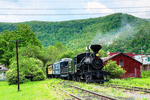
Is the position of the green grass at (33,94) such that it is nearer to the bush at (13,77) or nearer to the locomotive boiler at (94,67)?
the locomotive boiler at (94,67)

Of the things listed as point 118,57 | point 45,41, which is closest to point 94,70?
point 118,57

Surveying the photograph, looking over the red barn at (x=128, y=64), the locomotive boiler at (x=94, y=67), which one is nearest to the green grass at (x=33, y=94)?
the locomotive boiler at (x=94, y=67)

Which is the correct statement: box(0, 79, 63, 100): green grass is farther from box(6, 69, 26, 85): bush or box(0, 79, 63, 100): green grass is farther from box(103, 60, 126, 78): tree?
box(103, 60, 126, 78): tree

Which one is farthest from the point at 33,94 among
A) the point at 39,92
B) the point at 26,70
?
the point at 26,70

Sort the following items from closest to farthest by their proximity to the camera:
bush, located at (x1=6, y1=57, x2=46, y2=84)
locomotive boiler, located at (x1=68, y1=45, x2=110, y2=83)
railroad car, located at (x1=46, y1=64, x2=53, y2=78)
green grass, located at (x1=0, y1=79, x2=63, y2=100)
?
green grass, located at (x1=0, y1=79, x2=63, y2=100) < locomotive boiler, located at (x1=68, y1=45, x2=110, y2=83) < bush, located at (x1=6, y1=57, x2=46, y2=84) < railroad car, located at (x1=46, y1=64, x2=53, y2=78)

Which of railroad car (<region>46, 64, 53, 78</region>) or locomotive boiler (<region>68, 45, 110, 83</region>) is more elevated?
locomotive boiler (<region>68, 45, 110, 83</region>)

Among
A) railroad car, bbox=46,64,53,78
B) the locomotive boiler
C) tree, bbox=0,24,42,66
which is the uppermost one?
tree, bbox=0,24,42,66

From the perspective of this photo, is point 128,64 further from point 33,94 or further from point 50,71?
point 33,94

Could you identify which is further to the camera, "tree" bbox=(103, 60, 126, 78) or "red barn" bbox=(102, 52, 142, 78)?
"red barn" bbox=(102, 52, 142, 78)

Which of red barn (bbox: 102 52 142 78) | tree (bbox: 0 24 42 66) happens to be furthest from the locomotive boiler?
tree (bbox: 0 24 42 66)

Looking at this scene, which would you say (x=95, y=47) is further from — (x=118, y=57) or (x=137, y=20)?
(x=137, y=20)

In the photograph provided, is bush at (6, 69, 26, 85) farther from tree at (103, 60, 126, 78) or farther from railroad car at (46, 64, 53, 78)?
tree at (103, 60, 126, 78)

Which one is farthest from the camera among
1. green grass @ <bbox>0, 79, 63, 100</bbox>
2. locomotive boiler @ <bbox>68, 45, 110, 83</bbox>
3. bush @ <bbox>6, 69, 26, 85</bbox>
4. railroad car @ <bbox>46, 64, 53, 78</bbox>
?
railroad car @ <bbox>46, 64, 53, 78</bbox>

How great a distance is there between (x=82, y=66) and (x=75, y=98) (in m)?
10.8
